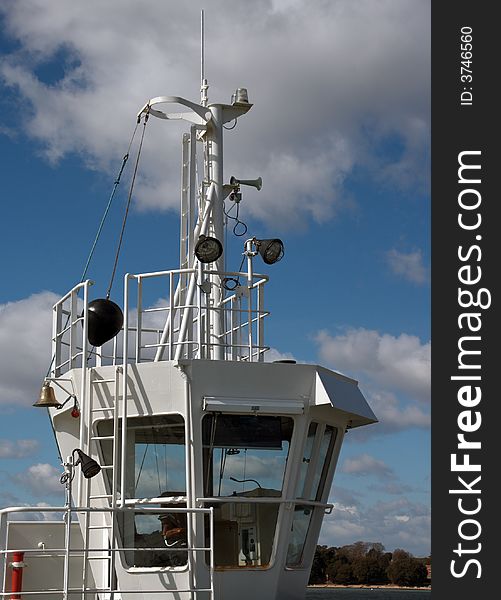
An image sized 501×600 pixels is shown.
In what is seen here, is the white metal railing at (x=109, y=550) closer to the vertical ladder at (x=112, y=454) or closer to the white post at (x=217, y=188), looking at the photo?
the vertical ladder at (x=112, y=454)

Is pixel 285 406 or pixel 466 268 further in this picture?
pixel 285 406

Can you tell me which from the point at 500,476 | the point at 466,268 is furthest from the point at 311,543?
the point at 466,268

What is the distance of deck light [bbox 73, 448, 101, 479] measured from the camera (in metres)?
13.9

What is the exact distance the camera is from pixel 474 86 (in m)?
13.1

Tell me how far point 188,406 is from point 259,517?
76.7 inches

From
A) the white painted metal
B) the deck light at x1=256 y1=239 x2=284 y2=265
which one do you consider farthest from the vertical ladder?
the deck light at x1=256 y1=239 x2=284 y2=265

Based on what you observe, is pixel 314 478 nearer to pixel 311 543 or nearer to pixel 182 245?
pixel 311 543

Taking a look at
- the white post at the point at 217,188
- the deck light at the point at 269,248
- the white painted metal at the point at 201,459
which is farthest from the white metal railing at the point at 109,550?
the deck light at the point at 269,248

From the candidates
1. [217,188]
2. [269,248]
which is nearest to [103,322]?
[269,248]

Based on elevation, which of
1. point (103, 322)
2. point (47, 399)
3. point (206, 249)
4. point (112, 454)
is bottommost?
→ point (112, 454)

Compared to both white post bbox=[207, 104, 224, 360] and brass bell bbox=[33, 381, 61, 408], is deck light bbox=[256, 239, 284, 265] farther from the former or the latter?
brass bell bbox=[33, 381, 61, 408]

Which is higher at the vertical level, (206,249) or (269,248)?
(269,248)

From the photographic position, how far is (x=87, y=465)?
45.7 ft

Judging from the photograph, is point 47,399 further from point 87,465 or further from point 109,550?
point 109,550
